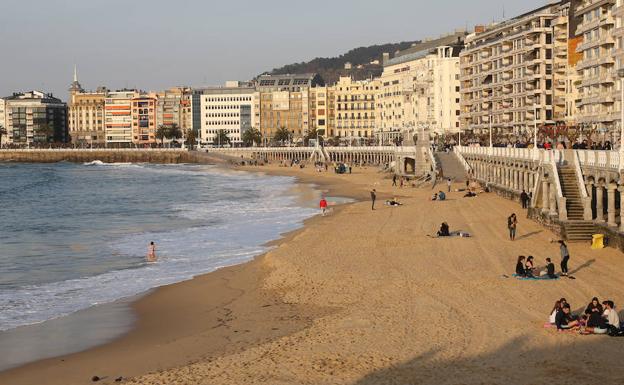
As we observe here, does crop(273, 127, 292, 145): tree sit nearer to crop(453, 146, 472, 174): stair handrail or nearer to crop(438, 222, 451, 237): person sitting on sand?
crop(453, 146, 472, 174): stair handrail

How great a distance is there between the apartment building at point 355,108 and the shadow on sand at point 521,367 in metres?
156

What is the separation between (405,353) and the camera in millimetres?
16875

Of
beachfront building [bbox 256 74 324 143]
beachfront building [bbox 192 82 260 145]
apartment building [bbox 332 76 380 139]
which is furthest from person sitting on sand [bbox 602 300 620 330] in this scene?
beachfront building [bbox 192 82 260 145]

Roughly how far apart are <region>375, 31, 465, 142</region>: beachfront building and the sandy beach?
8856 centimetres

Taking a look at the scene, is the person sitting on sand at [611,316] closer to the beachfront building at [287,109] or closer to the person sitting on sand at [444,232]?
the person sitting on sand at [444,232]

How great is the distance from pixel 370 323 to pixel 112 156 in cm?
16582

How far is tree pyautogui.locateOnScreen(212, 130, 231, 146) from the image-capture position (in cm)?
18862

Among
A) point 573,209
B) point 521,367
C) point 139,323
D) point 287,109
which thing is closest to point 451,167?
point 573,209

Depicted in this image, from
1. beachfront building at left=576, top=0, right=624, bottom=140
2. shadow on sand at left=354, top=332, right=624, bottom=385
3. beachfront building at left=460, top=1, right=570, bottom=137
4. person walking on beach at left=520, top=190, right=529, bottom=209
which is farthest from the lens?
beachfront building at left=460, top=1, right=570, bottom=137

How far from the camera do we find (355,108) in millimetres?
174625

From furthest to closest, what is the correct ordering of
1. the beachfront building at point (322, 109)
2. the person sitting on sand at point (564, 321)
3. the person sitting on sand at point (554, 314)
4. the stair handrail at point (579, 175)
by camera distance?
the beachfront building at point (322, 109), the stair handrail at point (579, 175), the person sitting on sand at point (554, 314), the person sitting on sand at point (564, 321)

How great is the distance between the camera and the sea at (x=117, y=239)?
86.3 feet

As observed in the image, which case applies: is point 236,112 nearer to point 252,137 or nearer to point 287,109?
point 287,109

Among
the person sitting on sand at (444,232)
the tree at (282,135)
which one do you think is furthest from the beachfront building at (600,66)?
the tree at (282,135)
